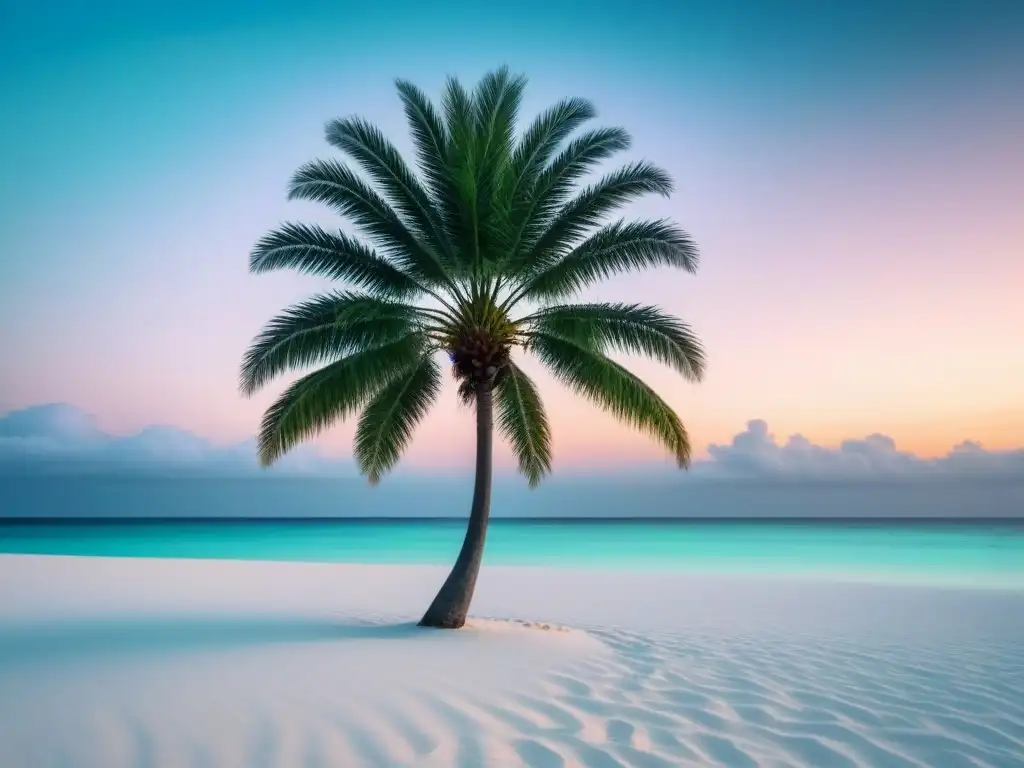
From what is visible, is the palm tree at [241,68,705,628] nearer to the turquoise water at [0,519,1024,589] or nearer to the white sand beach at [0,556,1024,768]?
the white sand beach at [0,556,1024,768]

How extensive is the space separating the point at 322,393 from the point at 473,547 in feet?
9.84

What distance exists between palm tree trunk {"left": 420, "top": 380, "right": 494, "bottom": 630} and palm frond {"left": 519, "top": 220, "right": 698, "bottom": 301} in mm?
1717

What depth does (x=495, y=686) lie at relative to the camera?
259 inches

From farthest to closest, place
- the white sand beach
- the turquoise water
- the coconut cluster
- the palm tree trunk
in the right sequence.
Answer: the turquoise water
the coconut cluster
the palm tree trunk
the white sand beach

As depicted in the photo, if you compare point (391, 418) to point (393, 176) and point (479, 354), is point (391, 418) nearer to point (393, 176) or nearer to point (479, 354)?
point (479, 354)

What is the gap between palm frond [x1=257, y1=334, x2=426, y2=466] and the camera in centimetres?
1021

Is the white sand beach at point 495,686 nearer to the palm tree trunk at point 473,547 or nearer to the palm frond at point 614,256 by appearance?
the palm tree trunk at point 473,547

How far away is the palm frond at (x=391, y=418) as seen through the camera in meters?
11.6

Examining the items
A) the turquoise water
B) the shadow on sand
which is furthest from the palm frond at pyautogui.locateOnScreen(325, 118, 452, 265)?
the turquoise water

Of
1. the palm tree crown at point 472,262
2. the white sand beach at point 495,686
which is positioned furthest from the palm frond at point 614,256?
the white sand beach at point 495,686

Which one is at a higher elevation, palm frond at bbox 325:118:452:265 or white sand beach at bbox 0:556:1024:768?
palm frond at bbox 325:118:452:265

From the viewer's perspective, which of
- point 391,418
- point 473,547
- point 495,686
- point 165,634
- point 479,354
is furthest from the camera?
point 391,418

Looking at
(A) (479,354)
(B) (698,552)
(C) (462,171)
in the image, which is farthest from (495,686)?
(B) (698,552)

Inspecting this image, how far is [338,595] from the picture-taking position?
1498 centimetres
